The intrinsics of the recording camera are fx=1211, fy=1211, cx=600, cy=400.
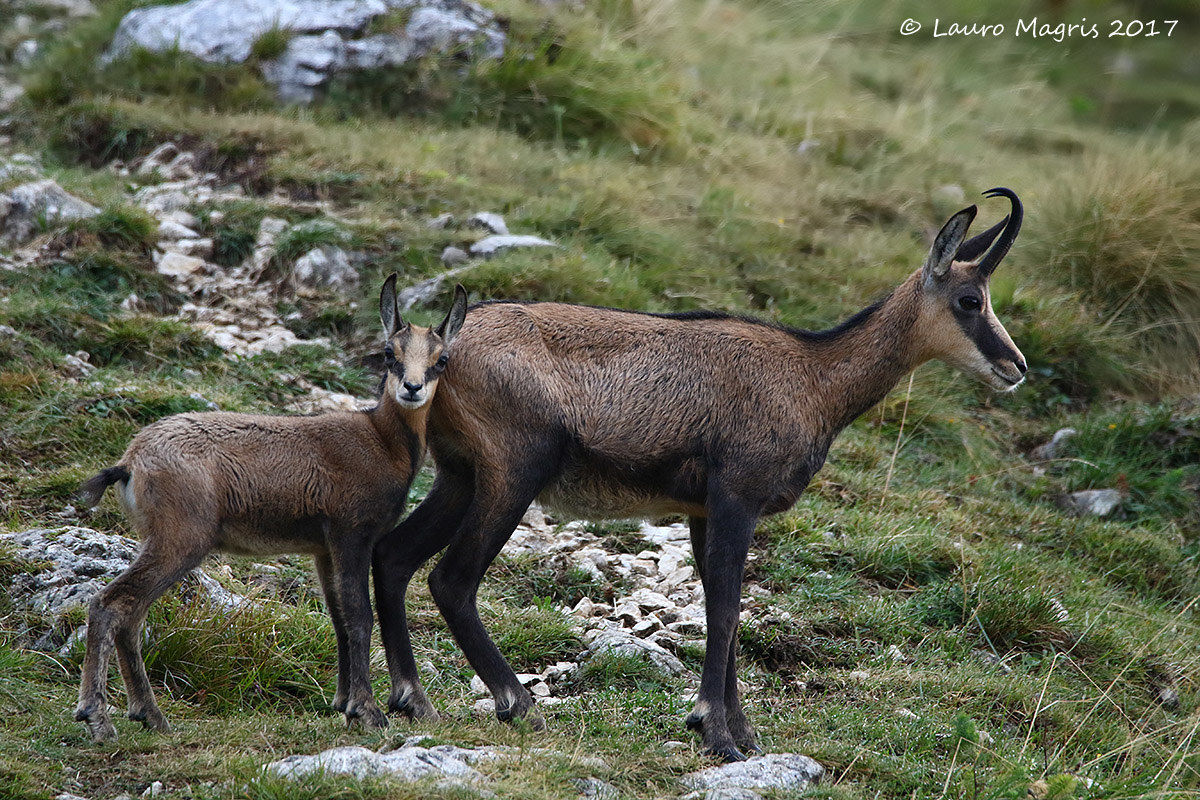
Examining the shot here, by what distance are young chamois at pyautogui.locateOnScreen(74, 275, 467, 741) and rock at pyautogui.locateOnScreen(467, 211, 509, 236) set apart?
5.01 meters

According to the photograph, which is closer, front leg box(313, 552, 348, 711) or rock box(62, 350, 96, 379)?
front leg box(313, 552, 348, 711)

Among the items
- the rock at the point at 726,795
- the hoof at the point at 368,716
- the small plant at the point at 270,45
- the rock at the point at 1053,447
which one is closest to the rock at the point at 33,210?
the small plant at the point at 270,45

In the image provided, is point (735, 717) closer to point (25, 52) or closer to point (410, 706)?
point (410, 706)

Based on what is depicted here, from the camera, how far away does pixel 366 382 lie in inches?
343

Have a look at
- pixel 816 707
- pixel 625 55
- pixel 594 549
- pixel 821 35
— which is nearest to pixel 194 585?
pixel 594 549

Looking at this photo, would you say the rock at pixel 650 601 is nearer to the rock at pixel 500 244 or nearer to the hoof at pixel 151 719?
the hoof at pixel 151 719

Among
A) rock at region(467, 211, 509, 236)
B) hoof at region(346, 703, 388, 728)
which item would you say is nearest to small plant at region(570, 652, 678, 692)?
hoof at region(346, 703, 388, 728)

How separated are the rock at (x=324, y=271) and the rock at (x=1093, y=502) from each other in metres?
5.85

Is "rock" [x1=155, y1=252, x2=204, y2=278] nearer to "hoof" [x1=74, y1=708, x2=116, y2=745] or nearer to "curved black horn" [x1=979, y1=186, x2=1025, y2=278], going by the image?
"hoof" [x1=74, y1=708, x2=116, y2=745]

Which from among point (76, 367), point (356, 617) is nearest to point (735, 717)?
point (356, 617)

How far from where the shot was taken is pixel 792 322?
1034 cm

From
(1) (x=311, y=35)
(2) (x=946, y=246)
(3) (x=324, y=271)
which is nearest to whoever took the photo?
(2) (x=946, y=246)

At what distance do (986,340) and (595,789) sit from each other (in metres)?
2.98

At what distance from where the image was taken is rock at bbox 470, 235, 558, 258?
9.99 m
